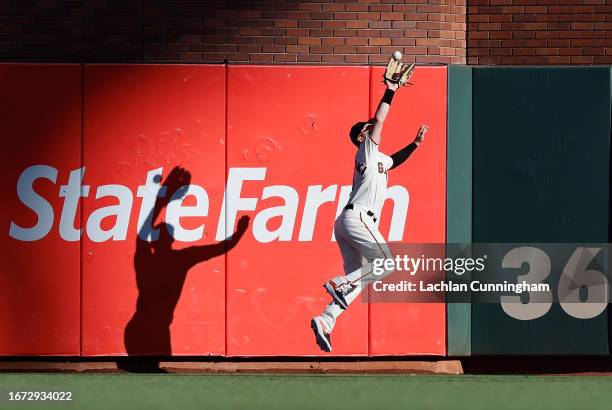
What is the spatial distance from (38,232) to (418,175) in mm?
3644

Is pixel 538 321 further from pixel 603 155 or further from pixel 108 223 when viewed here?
pixel 108 223

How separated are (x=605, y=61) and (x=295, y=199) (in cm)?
354

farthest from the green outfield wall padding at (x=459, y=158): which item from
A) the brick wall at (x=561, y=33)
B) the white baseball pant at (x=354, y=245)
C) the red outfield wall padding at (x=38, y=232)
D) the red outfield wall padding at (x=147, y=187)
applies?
the red outfield wall padding at (x=38, y=232)

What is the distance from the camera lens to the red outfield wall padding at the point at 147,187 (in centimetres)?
1007

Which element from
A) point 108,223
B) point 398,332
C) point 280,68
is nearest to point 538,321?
point 398,332

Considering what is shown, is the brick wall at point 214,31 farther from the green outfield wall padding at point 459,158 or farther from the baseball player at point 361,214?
the baseball player at point 361,214

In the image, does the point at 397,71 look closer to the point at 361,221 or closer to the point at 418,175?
the point at 418,175

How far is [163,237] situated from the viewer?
397 inches

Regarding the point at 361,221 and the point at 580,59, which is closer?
the point at 361,221

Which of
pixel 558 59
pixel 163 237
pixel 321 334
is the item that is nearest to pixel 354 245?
pixel 321 334

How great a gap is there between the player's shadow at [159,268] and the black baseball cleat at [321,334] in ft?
3.50

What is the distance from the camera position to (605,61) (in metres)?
10.9

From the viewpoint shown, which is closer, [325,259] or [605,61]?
[325,259]

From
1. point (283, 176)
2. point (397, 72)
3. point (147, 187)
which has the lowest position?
point (147, 187)
